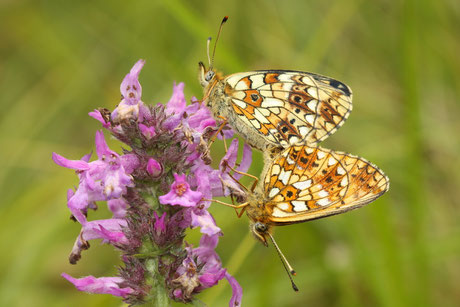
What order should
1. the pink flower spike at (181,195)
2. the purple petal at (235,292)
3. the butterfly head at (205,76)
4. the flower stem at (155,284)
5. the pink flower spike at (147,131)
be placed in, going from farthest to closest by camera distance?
the butterfly head at (205,76), the purple petal at (235,292), the pink flower spike at (147,131), the flower stem at (155,284), the pink flower spike at (181,195)

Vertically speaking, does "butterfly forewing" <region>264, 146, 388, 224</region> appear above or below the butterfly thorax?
above

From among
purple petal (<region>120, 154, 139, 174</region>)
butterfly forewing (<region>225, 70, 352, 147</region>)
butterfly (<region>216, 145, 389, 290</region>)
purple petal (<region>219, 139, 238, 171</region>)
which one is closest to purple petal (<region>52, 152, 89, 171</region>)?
purple petal (<region>120, 154, 139, 174</region>)

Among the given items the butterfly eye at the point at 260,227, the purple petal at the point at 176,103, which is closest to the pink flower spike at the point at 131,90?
the purple petal at the point at 176,103

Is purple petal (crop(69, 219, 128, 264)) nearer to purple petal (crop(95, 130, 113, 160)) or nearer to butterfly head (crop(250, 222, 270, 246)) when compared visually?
purple petal (crop(95, 130, 113, 160))

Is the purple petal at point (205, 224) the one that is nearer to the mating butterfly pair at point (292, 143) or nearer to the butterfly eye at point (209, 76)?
the mating butterfly pair at point (292, 143)

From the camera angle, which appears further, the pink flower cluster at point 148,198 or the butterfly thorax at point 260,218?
the butterfly thorax at point 260,218

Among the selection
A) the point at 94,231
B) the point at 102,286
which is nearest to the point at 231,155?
the point at 94,231
